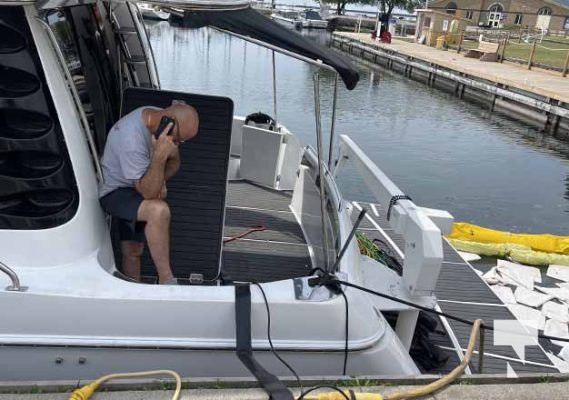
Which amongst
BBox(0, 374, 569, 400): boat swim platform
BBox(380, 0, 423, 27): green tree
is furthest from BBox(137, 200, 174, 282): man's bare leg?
BBox(380, 0, 423, 27): green tree

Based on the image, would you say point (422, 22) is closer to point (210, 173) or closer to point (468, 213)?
point (468, 213)

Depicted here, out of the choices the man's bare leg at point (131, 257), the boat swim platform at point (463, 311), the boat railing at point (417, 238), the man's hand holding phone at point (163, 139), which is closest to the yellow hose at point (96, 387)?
the man's bare leg at point (131, 257)

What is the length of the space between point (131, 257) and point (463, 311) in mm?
3557

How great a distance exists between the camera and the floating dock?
1895 cm

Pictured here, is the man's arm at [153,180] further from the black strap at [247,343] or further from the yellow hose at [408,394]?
the yellow hose at [408,394]

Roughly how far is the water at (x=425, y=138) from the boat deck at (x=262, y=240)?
3292mm

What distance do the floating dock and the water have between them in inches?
33.6

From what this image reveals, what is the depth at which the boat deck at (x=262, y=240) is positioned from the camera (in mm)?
4180

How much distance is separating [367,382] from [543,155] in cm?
1650

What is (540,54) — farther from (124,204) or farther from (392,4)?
(124,204)

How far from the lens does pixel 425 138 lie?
1766 cm

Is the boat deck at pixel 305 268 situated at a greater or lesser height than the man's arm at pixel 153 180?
lesser

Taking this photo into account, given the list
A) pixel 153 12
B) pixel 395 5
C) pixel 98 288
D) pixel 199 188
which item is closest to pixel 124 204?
pixel 98 288

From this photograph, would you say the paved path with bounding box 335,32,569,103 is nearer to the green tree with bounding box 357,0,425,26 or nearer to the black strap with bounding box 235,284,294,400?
the black strap with bounding box 235,284,294,400
